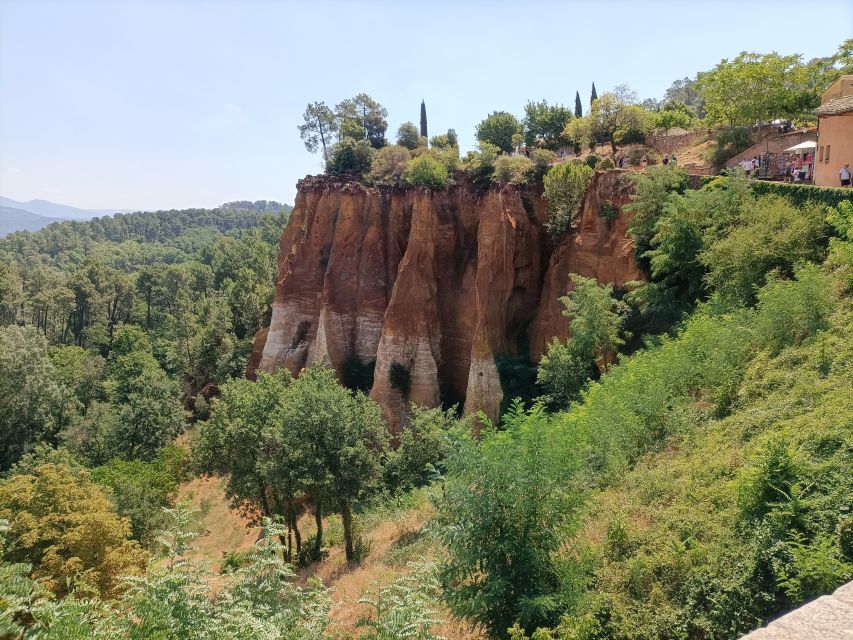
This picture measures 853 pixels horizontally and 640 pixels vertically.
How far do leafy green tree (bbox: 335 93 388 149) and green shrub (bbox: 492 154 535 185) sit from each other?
13.2 meters

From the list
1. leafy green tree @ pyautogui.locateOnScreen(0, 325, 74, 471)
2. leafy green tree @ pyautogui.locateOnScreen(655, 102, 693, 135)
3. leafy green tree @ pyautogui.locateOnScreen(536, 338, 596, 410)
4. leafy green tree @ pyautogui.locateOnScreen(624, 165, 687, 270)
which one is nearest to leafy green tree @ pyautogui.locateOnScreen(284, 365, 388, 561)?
leafy green tree @ pyautogui.locateOnScreen(536, 338, 596, 410)

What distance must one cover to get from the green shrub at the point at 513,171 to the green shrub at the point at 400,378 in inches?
402

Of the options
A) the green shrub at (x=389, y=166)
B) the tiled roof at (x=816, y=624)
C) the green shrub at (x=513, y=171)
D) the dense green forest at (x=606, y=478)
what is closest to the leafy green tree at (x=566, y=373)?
the dense green forest at (x=606, y=478)

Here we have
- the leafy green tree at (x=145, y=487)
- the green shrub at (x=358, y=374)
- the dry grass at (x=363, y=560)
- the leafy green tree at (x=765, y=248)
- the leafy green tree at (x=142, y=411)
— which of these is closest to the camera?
the dry grass at (x=363, y=560)

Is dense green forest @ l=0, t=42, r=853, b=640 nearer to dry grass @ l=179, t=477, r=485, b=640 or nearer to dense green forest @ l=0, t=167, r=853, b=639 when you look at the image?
dense green forest @ l=0, t=167, r=853, b=639

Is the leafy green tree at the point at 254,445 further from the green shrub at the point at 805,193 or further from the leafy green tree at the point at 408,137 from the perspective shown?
the leafy green tree at the point at 408,137

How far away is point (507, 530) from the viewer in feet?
27.0

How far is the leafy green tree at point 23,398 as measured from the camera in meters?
34.6

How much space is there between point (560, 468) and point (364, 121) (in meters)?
36.8

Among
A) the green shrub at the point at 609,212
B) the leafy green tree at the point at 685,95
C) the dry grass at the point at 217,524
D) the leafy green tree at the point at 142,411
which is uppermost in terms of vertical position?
the leafy green tree at the point at 685,95

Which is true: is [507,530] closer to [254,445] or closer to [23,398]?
[254,445]

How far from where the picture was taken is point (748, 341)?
1372 centimetres

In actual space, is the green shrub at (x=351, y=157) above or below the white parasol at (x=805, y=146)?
above

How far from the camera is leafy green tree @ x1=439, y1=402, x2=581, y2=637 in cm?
809
